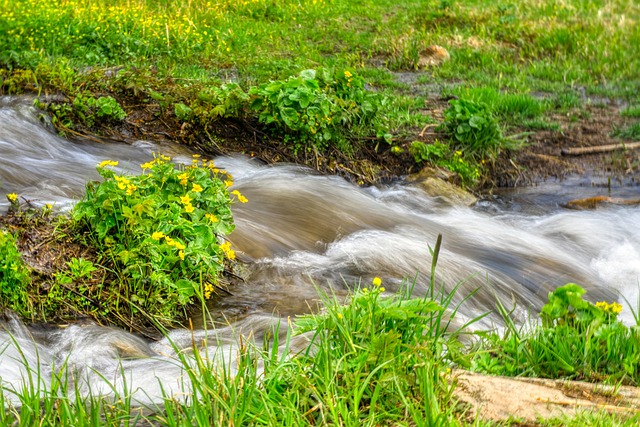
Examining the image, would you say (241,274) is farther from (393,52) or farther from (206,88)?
(393,52)

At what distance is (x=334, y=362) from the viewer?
3221 millimetres

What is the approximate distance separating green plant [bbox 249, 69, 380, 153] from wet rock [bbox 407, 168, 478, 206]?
78 cm

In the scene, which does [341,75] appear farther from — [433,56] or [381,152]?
[433,56]

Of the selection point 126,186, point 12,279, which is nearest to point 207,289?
point 126,186

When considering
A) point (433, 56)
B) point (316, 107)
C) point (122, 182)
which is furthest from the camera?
point (433, 56)

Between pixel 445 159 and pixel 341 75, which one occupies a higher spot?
pixel 341 75

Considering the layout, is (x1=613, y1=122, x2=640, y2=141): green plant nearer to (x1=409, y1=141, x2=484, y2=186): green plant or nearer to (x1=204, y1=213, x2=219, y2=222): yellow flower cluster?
(x1=409, y1=141, x2=484, y2=186): green plant

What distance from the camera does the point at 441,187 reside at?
8.11 meters

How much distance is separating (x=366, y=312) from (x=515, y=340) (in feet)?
2.46

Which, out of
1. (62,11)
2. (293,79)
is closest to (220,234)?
(293,79)

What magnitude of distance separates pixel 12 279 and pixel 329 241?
257cm

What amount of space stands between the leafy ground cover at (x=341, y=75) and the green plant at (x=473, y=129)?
1.1 inches

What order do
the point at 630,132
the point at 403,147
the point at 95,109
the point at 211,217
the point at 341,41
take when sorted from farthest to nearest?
1. the point at 341,41
2. the point at 630,132
3. the point at 403,147
4. the point at 95,109
5. the point at 211,217

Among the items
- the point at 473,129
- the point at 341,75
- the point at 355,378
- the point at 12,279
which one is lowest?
the point at 12,279
